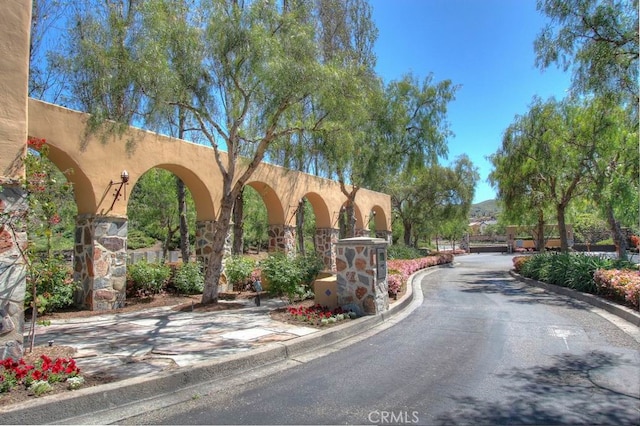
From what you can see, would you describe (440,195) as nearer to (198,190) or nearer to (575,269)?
(575,269)

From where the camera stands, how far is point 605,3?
8.58m

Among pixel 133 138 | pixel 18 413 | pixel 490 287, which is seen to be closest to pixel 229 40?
pixel 133 138

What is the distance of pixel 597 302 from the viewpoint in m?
10.2

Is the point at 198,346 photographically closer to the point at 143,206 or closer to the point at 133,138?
the point at 133,138

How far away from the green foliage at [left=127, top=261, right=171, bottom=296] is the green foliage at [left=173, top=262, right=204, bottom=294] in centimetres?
38

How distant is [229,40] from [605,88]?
7.82 metres

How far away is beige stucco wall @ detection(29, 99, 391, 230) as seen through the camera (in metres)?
8.53

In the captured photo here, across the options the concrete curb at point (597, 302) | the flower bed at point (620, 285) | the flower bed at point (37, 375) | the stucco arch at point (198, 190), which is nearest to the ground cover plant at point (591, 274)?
the flower bed at point (620, 285)

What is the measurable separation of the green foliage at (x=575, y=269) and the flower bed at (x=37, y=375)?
1221cm

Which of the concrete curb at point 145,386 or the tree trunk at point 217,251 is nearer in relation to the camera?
the concrete curb at point 145,386

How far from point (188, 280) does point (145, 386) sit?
758cm

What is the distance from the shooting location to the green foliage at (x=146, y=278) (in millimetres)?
10836

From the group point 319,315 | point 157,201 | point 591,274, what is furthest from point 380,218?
point 319,315

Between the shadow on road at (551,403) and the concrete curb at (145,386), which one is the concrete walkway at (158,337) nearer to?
the concrete curb at (145,386)
